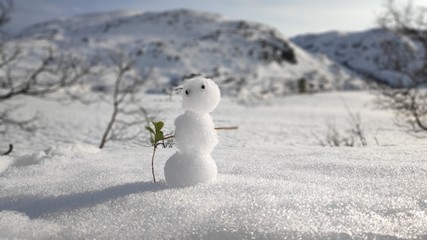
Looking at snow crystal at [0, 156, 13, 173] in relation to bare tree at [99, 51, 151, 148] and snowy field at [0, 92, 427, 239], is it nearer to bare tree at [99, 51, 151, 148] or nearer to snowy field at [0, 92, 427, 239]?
snowy field at [0, 92, 427, 239]

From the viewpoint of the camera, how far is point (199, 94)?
70.7 inches

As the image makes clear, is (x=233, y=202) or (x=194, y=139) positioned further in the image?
(x=194, y=139)

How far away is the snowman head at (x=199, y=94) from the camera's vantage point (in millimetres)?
1796

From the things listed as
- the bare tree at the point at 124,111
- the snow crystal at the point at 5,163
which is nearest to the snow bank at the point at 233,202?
the snow crystal at the point at 5,163

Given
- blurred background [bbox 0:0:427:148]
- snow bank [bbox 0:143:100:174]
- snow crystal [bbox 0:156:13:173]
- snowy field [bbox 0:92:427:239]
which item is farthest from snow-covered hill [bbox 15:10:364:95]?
snowy field [bbox 0:92:427:239]

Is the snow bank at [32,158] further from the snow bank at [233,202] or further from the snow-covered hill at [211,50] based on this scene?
the snow-covered hill at [211,50]

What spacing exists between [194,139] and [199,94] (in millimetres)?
208

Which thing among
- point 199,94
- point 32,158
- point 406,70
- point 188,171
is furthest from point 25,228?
point 406,70

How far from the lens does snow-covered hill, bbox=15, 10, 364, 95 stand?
5322 cm

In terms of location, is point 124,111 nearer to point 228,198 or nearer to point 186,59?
point 228,198

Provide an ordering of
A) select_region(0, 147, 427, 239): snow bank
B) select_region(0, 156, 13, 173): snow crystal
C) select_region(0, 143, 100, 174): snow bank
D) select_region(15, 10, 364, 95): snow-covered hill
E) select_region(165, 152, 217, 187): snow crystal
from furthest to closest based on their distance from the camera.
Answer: select_region(15, 10, 364, 95): snow-covered hill → select_region(0, 143, 100, 174): snow bank → select_region(0, 156, 13, 173): snow crystal → select_region(165, 152, 217, 187): snow crystal → select_region(0, 147, 427, 239): snow bank

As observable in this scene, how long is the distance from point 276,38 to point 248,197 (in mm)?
70853

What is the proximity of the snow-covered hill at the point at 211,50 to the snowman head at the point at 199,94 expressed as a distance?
3887 cm

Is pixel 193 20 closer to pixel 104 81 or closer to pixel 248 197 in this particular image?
pixel 104 81
